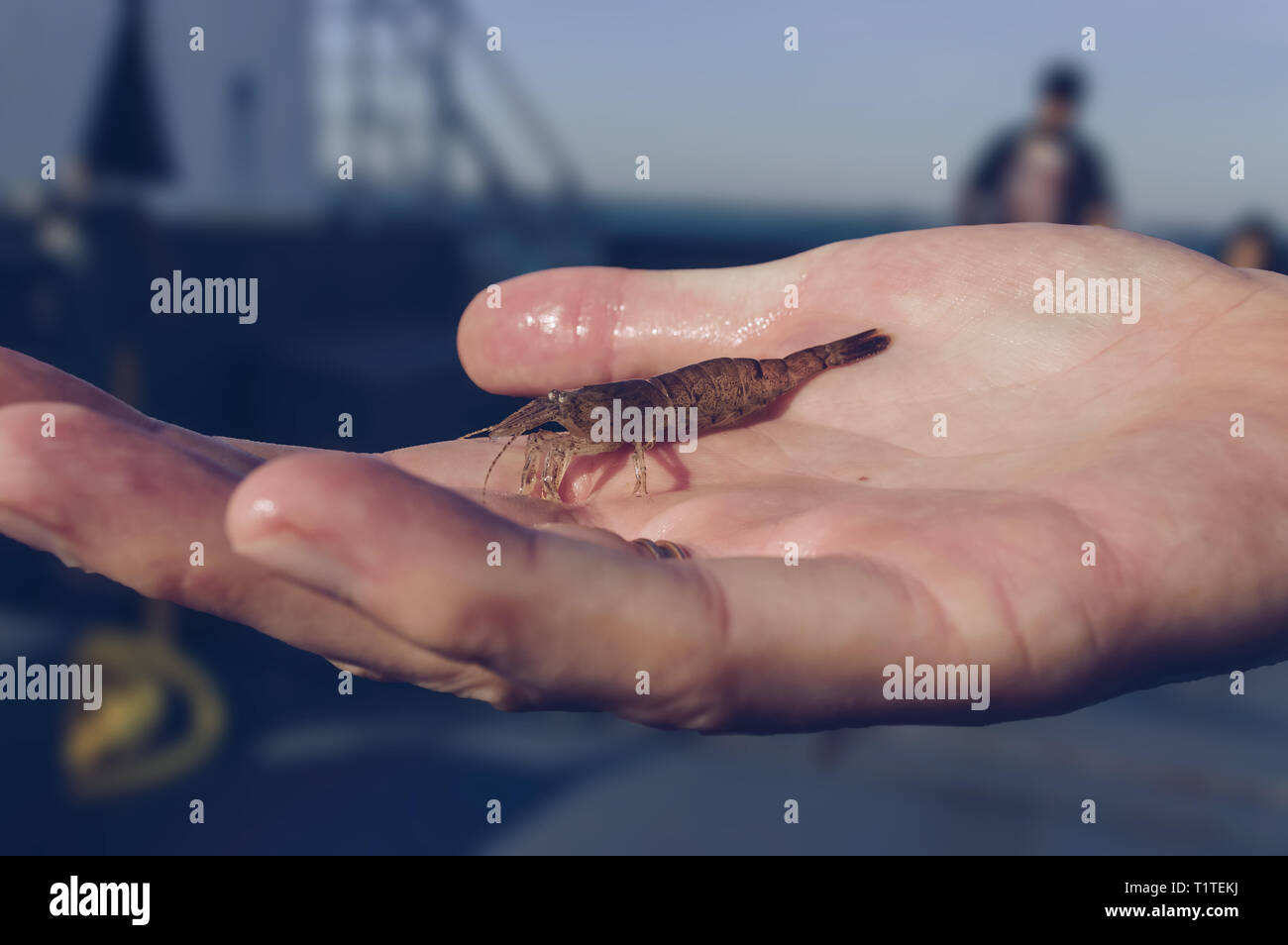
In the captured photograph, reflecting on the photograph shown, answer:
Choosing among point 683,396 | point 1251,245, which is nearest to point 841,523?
point 683,396

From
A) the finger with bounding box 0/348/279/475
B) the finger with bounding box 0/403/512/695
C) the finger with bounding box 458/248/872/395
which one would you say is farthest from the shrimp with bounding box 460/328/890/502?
the finger with bounding box 0/403/512/695

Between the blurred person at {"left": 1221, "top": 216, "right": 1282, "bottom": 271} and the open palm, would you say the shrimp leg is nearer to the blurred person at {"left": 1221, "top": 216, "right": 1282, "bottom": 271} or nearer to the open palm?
the open palm

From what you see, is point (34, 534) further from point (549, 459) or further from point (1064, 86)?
point (1064, 86)

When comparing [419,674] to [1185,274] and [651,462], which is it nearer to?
[651,462]

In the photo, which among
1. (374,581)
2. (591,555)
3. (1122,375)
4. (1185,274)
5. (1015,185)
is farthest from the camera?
(1015,185)

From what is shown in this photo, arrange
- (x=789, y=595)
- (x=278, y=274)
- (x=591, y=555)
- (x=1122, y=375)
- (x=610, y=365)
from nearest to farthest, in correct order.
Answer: (x=591, y=555) < (x=789, y=595) < (x=1122, y=375) < (x=610, y=365) < (x=278, y=274)

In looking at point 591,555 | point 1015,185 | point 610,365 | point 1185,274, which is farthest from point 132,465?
point 1015,185

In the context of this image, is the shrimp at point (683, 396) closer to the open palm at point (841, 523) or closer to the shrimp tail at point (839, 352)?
the shrimp tail at point (839, 352)
